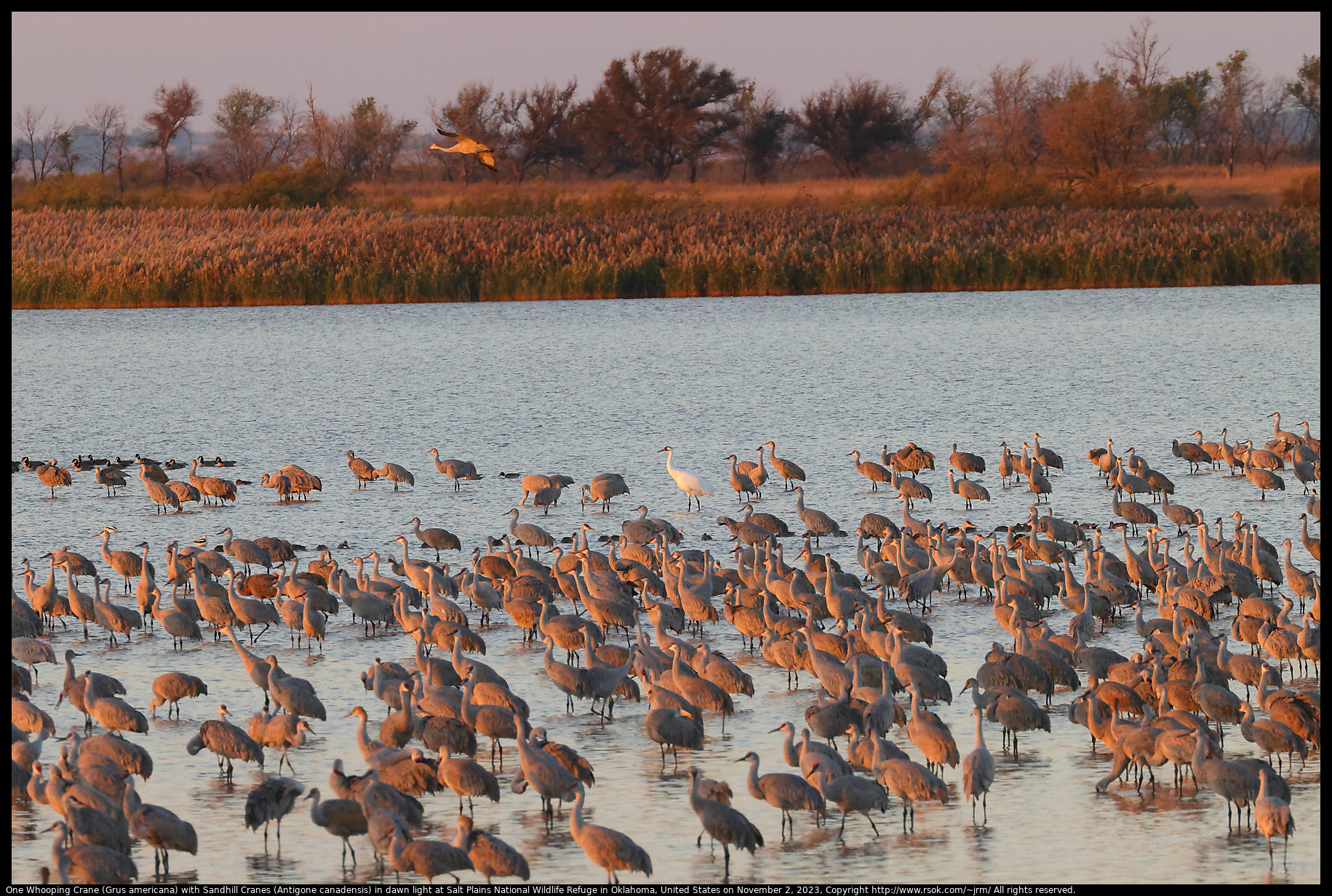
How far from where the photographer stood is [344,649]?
518 inches

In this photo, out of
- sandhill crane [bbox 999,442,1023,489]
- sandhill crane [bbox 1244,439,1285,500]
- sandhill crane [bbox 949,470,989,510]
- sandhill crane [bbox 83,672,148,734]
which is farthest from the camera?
sandhill crane [bbox 999,442,1023,489]

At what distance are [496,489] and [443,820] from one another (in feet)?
38.2

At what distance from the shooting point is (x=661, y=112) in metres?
85.0

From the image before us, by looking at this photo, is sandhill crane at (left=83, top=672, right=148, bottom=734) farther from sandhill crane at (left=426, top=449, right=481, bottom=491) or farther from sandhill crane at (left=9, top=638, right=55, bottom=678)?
sandhill crane at (left=426, top=449, right=481, bottom=491)

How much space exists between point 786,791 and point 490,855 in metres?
1.62

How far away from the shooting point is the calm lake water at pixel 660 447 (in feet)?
29.8

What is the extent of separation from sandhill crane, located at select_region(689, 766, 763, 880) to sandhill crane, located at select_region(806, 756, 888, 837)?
0.52 metres

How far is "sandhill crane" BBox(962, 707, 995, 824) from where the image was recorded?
9.30 metres

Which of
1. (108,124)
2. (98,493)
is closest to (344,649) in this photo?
(98,493)

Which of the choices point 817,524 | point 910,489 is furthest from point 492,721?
point 910,489

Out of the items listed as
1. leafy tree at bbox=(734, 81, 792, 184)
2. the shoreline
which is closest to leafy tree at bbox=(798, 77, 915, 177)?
leafy tree at bbox=(734, 81, 792, 184)

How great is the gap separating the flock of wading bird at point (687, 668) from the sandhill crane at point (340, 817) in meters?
0.02

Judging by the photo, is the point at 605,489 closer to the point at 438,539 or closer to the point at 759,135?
the point at 438,539

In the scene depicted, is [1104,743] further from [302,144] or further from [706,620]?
[302,144]
